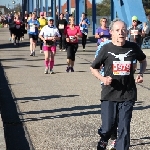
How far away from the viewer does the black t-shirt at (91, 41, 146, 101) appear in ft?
19.3

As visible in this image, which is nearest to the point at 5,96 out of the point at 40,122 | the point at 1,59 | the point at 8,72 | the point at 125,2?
the point at 40,122

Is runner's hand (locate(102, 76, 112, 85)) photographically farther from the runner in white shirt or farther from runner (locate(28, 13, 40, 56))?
runner (locate(28, 13, 40, 56))

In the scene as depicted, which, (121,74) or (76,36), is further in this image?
(76,36)

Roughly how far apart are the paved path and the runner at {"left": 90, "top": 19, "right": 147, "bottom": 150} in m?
1.01

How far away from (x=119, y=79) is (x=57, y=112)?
11.9 feet

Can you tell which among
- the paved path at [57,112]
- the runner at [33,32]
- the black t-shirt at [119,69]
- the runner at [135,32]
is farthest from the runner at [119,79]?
the runner at [33,32]

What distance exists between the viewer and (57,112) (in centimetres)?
939

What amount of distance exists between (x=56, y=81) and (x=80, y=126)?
5854 mm

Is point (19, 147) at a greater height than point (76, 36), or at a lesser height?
lesser

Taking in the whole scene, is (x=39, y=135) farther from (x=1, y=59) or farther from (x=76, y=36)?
(x=1, y=59)

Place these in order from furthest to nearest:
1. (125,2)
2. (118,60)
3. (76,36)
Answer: (125,2), (76,36), (118,60)

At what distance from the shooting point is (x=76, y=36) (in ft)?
52.2

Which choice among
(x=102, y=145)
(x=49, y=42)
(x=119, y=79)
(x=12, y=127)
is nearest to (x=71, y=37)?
(x=49, y=42)

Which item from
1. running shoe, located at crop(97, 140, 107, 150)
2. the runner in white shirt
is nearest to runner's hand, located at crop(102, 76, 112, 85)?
running shoe, located at crop(97, 140, 107, 150)
